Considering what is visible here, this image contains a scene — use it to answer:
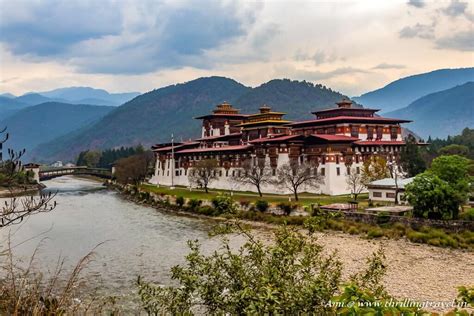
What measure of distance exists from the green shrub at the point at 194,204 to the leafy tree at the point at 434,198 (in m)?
22.5

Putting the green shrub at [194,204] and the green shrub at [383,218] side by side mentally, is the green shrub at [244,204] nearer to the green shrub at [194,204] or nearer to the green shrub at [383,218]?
the green shrub at [194,204]

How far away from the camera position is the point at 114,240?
35.1m

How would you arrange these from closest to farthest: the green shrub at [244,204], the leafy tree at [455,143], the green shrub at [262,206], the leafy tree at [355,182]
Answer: the green shrub at [262,206] < the green shrub at [244,204] < the leafy tree at [355,182] < the leafy tree at [455,143]

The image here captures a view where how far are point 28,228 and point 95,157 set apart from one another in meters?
107

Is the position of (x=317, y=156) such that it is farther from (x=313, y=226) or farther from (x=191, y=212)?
(x=313, y=226)

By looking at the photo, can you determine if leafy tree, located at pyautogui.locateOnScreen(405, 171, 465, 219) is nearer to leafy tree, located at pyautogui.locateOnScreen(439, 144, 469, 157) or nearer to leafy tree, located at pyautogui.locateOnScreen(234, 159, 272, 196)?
leafy tree, located at pyautogui.locateOnScreen(234, 159, 272, 196)

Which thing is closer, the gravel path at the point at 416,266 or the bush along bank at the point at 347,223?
the gravel path at the point at 416,266

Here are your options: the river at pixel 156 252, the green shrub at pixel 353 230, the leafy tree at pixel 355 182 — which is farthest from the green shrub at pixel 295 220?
the leafy tree at pixel 355 182

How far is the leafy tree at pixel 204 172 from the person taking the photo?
6241 cm

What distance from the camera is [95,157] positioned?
145 metres

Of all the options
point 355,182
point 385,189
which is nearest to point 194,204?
point 355,182

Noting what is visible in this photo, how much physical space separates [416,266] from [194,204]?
29.1 m

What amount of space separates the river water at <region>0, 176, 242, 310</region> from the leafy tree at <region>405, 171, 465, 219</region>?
41.7ft

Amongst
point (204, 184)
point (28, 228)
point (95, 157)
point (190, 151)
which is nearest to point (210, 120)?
point (190, 151)
